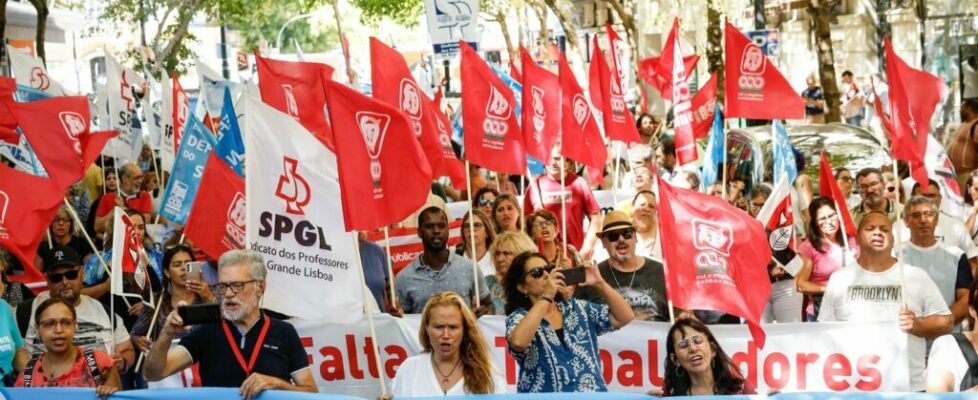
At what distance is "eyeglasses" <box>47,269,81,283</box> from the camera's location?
30.8 ft

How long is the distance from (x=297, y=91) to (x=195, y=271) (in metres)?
3.83

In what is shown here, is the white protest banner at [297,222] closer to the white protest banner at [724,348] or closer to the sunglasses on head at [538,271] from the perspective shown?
the sunglasses on head at [538,271]

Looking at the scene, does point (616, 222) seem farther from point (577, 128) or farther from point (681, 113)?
point (681, 113)

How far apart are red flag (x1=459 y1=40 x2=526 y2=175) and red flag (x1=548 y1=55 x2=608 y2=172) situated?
116cm

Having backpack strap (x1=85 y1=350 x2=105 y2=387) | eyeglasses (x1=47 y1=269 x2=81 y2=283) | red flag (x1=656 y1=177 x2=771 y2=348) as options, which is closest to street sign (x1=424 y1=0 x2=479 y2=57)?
eyeglasses (x1=47 y1=269 x2=81 y2=283)

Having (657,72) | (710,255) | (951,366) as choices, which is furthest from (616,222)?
(657,72)

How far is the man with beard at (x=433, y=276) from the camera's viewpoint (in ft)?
32.5

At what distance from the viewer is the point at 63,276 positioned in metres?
9.40

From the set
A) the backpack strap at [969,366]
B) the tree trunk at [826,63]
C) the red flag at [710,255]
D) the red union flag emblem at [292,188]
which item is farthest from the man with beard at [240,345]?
the tree trunk at [826,63]

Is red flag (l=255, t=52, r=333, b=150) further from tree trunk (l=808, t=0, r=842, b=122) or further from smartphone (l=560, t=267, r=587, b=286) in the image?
tree trunk (l=808, t=0, r=842, b=122)

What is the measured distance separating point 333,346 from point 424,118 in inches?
113

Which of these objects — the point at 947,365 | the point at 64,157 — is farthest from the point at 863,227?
the point at 64,157

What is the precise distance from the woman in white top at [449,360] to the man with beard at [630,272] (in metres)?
Result: 1.57

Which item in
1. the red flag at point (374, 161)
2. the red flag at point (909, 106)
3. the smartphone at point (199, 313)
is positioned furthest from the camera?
the red flag at point (909, 106)
